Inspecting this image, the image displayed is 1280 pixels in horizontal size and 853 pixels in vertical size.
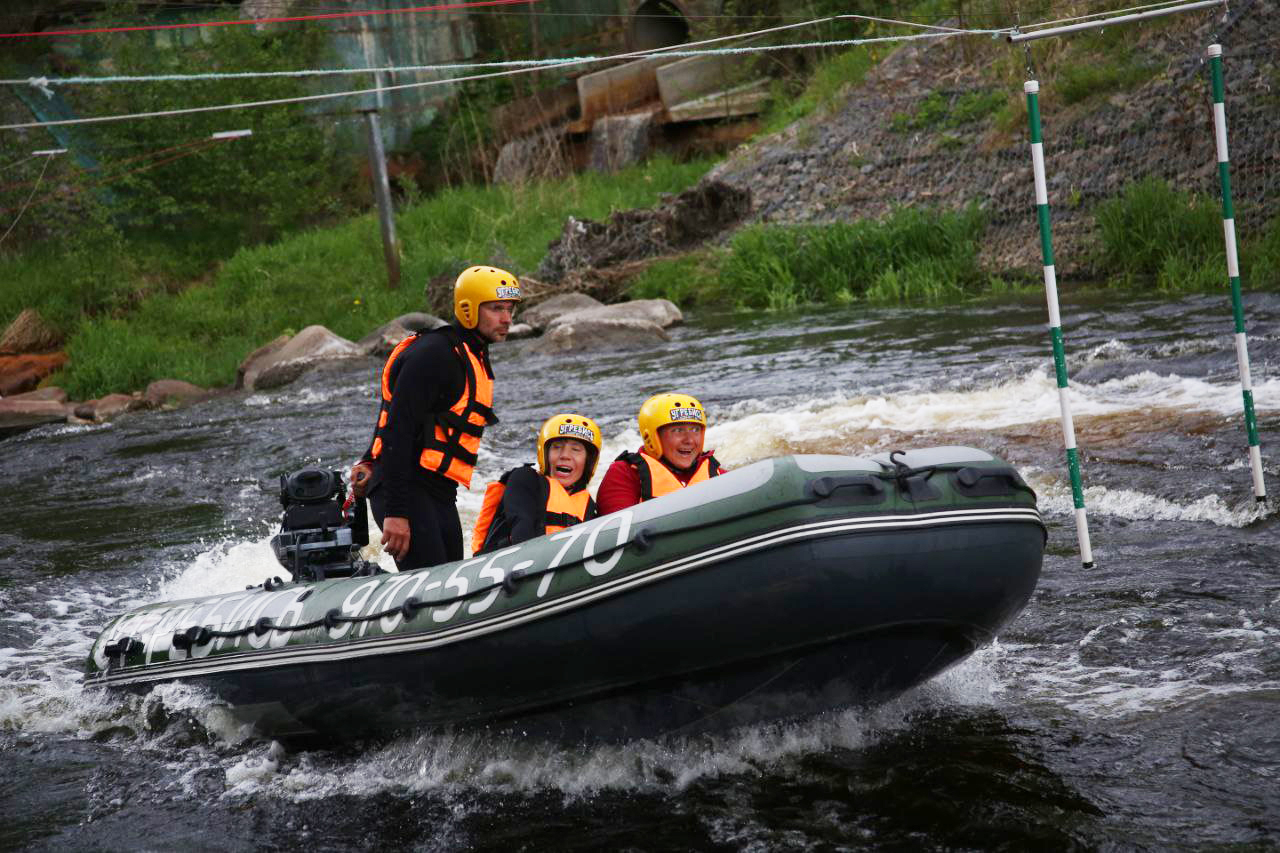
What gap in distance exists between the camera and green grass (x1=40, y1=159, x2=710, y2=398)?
52.2 ft

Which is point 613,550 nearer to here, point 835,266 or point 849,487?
point 849,487

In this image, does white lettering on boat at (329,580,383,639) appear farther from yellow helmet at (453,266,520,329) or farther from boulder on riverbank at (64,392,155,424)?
boulder on riverbank at (64,392,155,424)

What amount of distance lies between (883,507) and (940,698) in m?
1.08

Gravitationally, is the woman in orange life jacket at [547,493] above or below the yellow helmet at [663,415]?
below

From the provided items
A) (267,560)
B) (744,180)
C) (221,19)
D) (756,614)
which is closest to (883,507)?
(756,614)

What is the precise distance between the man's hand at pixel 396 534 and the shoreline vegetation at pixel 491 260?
8497 mm

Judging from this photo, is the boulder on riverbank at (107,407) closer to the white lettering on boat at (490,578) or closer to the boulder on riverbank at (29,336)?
the boulder on riverbank at (29,336)

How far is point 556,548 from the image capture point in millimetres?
3770

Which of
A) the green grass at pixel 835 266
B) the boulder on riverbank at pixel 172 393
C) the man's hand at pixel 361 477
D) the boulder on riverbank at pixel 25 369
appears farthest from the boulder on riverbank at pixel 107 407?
the man's hand at pixel 361 477

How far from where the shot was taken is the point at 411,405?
4488mm

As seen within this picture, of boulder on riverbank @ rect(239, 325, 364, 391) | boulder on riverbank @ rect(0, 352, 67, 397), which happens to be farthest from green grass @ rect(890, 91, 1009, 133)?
boulder on riverbank @ rect(0, 352, 67, 397)

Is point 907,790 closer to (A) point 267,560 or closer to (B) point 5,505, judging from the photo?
(A) point 267,560

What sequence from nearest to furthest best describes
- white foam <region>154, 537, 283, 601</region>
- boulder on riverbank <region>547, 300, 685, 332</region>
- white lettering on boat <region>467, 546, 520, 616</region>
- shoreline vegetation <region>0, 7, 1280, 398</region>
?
white lettering on boat <region>467, 546, 520, 616</region>
white foam <region>154, 537, 283, 601</region>
shoreline vegetation <region>0, 7, 1280, 398</region>
boulder on riverbank <region>547, 300, 685, 332</region>

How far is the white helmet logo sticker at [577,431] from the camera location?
4691mm
